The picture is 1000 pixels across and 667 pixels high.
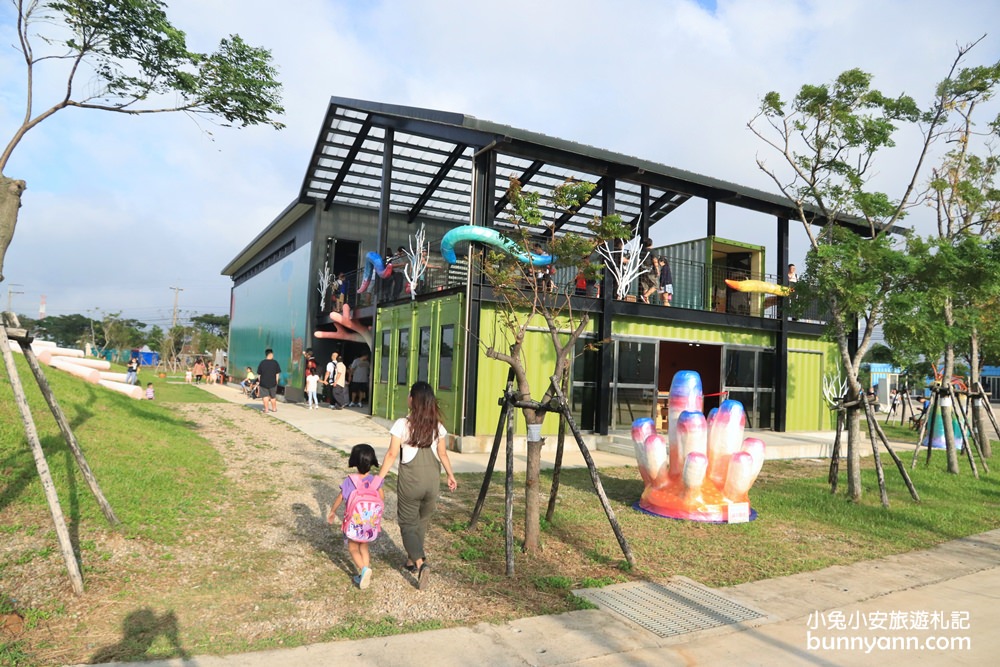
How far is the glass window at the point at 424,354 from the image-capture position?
579 inches

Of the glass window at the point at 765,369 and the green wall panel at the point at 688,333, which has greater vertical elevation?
the green wall panel at the point at 688,333

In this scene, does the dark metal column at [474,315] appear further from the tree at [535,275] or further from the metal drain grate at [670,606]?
the metal drain grate at [670,606]

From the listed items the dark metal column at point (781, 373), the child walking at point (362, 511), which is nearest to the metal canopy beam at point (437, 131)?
the dark metal column at point (781, 373)

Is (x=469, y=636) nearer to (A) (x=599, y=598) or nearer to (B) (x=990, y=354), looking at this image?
(A) (x=599, y=598)

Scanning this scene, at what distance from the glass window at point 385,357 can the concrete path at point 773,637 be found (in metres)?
12.6

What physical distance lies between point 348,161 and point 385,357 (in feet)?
23.8

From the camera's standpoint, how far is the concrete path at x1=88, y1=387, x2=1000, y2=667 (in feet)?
13.1

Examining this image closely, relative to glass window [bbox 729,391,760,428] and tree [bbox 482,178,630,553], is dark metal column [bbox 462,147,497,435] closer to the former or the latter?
tree [bbox 482,178,630,553]

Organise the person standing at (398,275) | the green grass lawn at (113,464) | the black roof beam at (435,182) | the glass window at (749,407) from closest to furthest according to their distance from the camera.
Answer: the green grass lawn at (113,464)
the glass window at (749,407)
the person standing at (398,275)
the black roof beam at (435,182)

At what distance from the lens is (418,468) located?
A: 5.22 meters

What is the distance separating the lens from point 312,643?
409 centimetres

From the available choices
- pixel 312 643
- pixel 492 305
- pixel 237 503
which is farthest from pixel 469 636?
pixel 492 305

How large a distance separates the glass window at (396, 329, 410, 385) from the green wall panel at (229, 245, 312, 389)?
7946 millimetres

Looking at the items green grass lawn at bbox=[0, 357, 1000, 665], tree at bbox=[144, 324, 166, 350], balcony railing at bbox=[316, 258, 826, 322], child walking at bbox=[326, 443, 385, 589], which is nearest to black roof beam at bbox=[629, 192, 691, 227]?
balcony railing at bbox=[316, 258, 826, 322]
